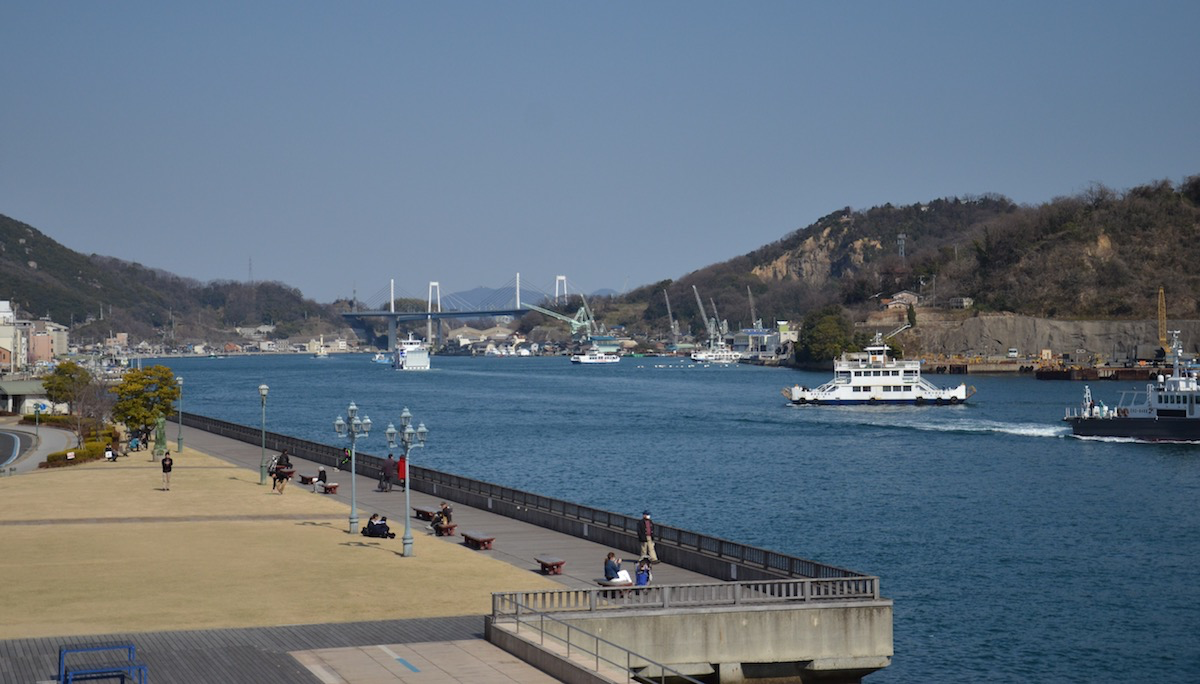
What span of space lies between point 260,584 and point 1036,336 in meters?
174

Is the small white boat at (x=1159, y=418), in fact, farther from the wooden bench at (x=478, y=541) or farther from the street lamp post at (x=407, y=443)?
the wooden bench at (x=478, y=541)

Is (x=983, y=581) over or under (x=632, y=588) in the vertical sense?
under

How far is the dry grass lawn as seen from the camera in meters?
22.3

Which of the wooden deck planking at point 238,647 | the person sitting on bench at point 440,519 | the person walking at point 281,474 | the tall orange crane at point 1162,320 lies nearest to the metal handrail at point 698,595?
the wooden deck planking at point 238,647

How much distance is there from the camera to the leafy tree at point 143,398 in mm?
61094

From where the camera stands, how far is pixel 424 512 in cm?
3431

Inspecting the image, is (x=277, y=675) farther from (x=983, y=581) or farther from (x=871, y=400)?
(x=871, y=400)

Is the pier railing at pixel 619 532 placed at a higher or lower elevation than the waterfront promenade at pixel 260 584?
higher

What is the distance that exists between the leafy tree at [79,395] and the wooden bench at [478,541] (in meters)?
43.1

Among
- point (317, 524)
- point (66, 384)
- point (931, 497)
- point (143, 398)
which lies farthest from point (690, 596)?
point (66, 384)

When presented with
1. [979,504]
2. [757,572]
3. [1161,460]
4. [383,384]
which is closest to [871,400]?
[1161,460]

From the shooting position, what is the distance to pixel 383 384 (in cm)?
17162

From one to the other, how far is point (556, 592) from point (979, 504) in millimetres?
33693

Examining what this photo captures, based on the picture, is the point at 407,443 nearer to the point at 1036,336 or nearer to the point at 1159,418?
the point at 1159,418
